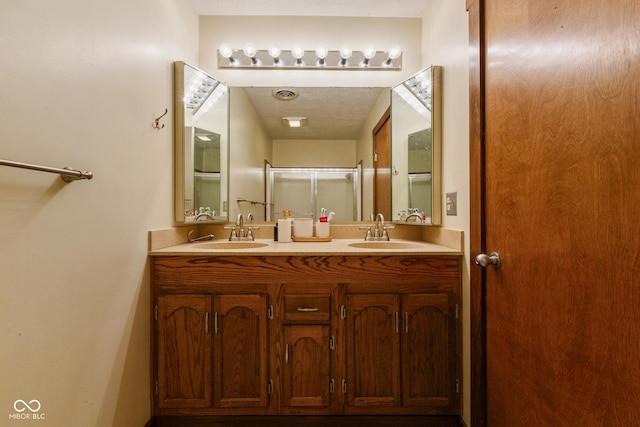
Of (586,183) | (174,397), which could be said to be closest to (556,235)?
(586,183)

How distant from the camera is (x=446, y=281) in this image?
4.46 feet

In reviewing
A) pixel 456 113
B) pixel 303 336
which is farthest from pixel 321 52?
pixel 303 336

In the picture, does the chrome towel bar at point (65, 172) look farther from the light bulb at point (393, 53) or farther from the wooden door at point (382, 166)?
the light bulb at point (393, 53)

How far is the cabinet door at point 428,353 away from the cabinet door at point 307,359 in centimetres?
37

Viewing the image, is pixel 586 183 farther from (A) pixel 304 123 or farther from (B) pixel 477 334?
(A) pixel 304 123

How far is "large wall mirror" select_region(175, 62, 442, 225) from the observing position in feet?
5.30

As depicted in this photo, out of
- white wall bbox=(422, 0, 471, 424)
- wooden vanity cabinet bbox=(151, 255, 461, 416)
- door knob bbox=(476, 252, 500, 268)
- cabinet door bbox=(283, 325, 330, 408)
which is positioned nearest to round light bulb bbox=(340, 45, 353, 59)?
white wall bbox=(422, 0, 471, 424)

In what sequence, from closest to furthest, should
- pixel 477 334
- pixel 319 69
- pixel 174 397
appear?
pixel 477 334 < pixel 174 397 < pixel 319 69

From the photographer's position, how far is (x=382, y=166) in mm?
1938

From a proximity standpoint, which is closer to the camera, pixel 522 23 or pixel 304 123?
pixel 522 23

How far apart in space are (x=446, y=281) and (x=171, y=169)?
5.02 ft

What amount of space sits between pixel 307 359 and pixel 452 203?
104cm

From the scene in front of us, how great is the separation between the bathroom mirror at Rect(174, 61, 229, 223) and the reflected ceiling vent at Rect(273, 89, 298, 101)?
0.32 m

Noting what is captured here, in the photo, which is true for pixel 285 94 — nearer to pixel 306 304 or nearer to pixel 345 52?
pixel 345 52
